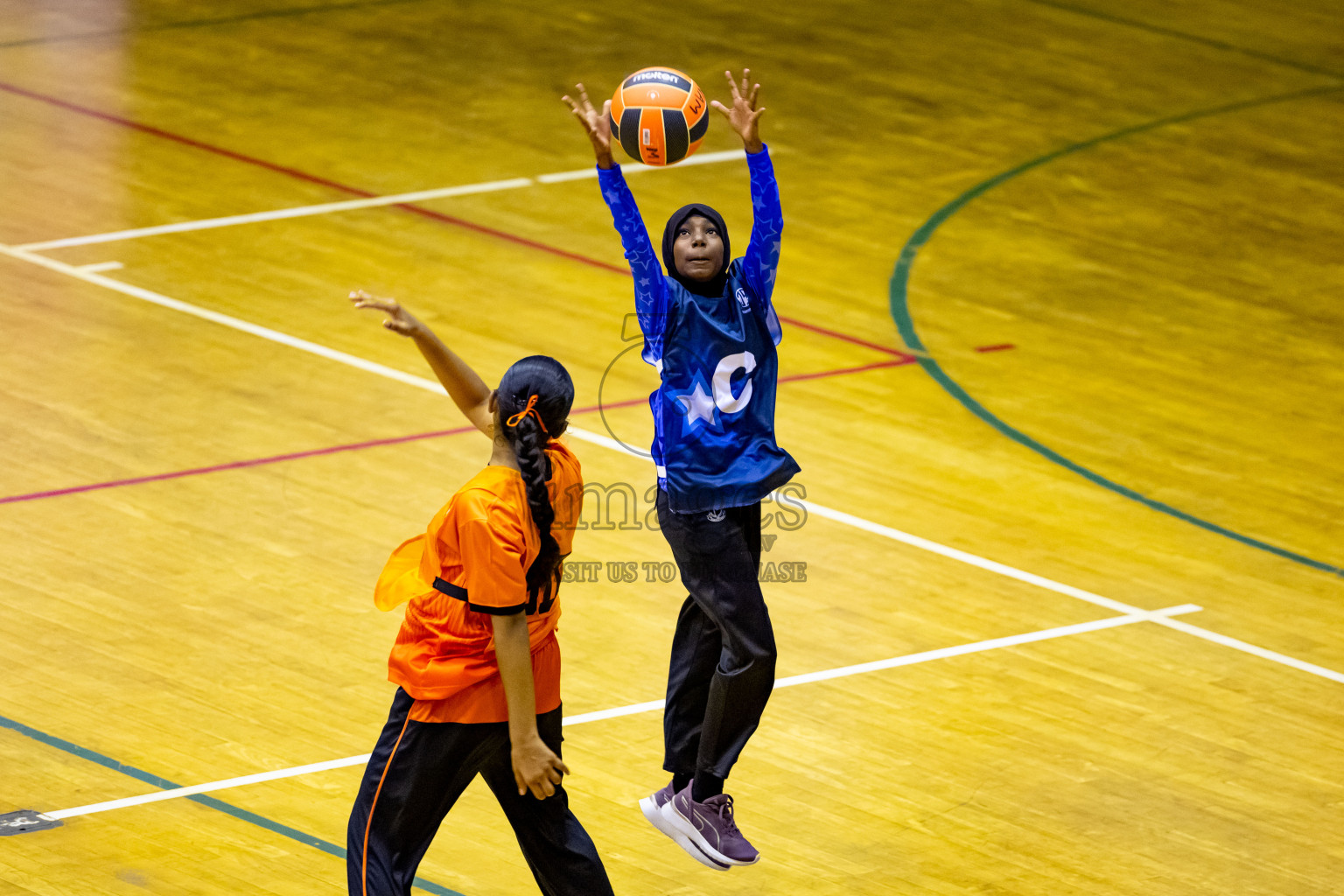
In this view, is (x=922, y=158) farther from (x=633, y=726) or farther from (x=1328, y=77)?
(x=633, y=726)

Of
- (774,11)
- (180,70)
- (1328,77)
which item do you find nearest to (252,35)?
(180,70)

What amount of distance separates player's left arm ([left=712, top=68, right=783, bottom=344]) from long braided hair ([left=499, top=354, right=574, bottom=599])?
1180mm

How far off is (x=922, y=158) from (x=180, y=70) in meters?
5.77

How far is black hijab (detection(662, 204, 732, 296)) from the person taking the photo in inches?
256

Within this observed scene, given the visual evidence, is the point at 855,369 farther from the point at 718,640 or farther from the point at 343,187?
the point at 718,640

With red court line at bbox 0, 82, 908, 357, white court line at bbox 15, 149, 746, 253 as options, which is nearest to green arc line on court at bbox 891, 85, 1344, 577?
red court line at bbox 0, 82, 908, 357

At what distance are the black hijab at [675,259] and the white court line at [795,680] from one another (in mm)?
2241

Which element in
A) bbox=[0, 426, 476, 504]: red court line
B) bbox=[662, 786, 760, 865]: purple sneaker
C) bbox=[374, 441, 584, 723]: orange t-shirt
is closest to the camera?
bbox=[374, 441, 584, 723]: orange t-shirt

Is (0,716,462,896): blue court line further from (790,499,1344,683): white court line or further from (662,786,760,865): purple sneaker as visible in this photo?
(790,499,1344,683): white court line

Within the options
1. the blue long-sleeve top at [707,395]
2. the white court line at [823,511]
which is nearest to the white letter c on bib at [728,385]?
the blue long-sleeve top at [707,395]

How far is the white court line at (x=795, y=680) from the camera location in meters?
7.32

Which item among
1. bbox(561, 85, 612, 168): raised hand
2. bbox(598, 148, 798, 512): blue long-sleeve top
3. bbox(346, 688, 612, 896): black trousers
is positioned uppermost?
bbox(561, 85, 612, 168): raised hand

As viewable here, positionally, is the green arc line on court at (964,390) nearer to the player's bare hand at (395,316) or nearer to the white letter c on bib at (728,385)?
the white letter c on bib at (728,385)

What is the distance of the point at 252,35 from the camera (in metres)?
17.3
